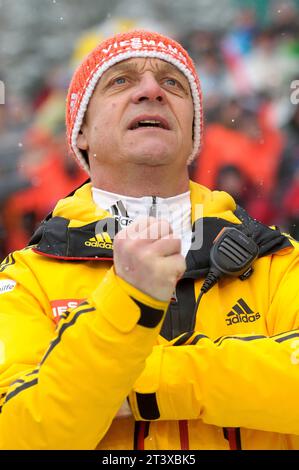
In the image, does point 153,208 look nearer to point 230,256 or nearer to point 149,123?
point 149,123

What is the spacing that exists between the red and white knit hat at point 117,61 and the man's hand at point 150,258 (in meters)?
1.19

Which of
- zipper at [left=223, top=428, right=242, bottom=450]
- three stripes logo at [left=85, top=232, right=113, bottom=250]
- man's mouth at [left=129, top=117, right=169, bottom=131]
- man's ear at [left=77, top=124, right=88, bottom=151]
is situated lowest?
zipper at [left=223, top=428, right=242, bottom=450]

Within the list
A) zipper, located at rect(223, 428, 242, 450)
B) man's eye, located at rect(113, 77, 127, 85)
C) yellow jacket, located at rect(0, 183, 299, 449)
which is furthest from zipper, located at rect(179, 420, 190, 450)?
man's eye, located at rect(113, 77, 127, 85)

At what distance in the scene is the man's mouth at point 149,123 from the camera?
2444 millimetres

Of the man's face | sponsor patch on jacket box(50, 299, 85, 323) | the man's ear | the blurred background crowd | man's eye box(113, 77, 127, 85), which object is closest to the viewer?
sponsor patch on jacket box(50, 299, 85, 323)

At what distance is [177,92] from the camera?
2623mm

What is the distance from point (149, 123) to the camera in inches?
97.2

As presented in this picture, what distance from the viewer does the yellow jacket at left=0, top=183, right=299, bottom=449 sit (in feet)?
5.23

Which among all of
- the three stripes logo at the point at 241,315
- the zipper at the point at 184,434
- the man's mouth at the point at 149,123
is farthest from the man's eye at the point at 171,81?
the zipper at the point at 184,434

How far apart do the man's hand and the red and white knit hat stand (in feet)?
3.91

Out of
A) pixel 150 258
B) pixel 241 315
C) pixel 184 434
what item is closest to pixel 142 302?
pixel 150 258

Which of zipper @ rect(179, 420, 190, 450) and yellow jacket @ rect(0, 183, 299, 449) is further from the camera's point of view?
zipper @ rect(179, 420, 190, 450)

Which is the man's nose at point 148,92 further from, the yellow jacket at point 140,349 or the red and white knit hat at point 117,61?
the yellow jacket at point 140,349

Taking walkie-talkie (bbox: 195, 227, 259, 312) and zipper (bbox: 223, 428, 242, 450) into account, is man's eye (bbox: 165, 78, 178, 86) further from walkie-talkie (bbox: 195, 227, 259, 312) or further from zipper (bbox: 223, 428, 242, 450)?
zipper (bbox: 223, 428, 242, 450)
